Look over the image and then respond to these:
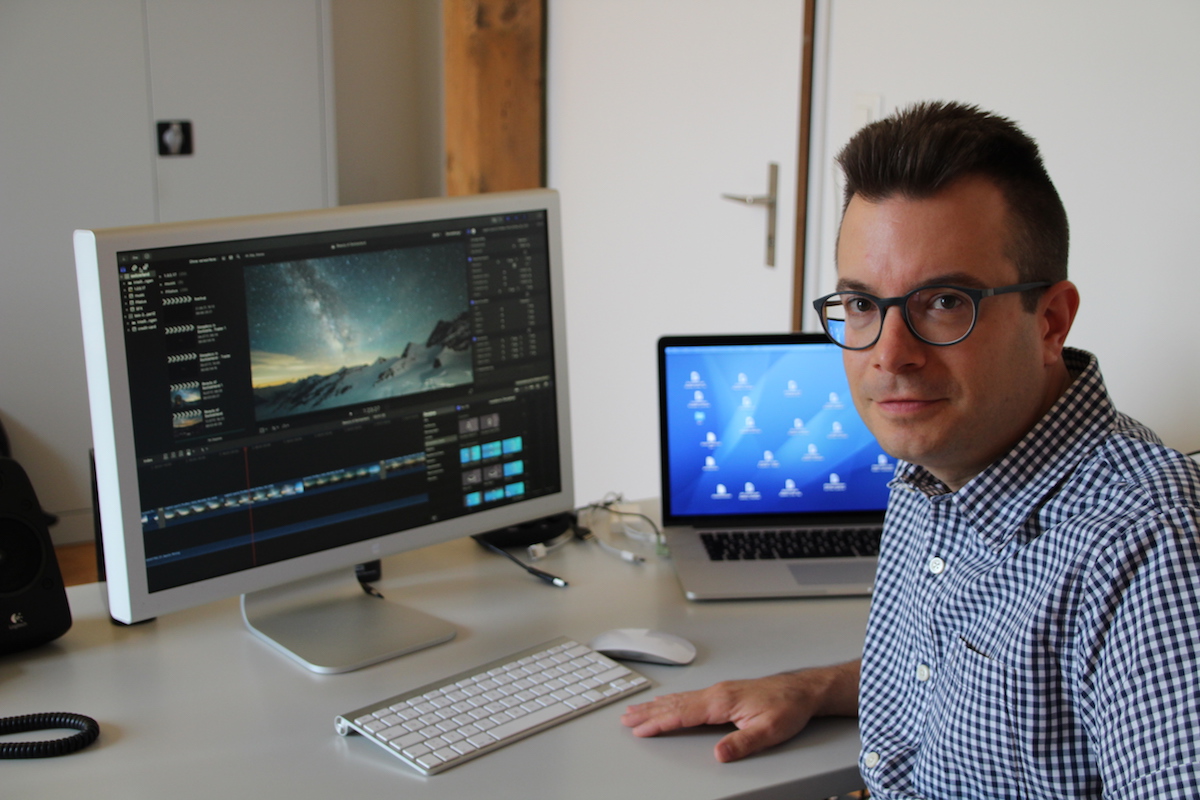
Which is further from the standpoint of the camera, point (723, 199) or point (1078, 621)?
point (723, 199)

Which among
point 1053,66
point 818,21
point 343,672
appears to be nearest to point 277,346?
point 343,672

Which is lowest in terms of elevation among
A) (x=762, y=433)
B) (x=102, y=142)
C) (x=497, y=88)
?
(x=762, y=433)

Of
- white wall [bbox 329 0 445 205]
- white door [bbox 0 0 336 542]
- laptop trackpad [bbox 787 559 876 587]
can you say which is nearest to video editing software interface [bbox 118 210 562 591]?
laptop trackpad [bbox 787 559 876 587]

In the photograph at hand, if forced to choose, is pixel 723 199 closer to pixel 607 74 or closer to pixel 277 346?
pixel 607 74

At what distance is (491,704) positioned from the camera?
1242mm

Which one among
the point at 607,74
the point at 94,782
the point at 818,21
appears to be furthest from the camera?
the point at 607,74

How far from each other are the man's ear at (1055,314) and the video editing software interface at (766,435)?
0.61 m

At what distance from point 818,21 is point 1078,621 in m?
1.85

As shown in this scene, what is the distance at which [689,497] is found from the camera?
1.71m

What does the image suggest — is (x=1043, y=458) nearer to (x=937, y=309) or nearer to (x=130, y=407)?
(x=937, y=309)

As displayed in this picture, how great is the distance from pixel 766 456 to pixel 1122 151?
2.34 ft

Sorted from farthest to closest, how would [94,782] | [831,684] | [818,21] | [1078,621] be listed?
[818,21]
[831,684]
[94,782]
[1078,621]

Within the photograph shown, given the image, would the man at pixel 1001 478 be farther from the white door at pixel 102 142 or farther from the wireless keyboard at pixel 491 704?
the white door at pixel 102 142

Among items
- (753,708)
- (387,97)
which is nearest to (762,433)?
(753,708)
